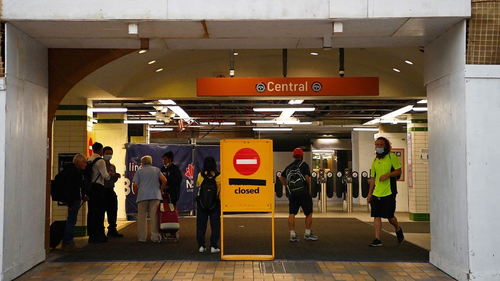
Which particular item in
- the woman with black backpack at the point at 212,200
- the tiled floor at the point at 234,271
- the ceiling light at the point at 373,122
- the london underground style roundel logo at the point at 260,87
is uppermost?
the london underground style roundel logo at the point at 260,87

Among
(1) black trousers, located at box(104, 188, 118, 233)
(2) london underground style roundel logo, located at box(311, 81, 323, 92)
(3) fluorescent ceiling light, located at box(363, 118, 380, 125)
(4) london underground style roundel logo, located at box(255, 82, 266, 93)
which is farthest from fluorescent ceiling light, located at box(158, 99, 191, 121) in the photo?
(3) fluorescent ceiling light, located at box(363, 118, 380, 125)

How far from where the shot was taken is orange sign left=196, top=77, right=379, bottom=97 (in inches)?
364

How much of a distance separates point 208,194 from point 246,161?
2.87ft

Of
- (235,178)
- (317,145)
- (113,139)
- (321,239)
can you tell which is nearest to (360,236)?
(321,239)

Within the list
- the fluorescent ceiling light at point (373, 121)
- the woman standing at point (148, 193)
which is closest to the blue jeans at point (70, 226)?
the woman standing at point (148, 193)

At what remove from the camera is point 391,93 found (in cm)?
1189

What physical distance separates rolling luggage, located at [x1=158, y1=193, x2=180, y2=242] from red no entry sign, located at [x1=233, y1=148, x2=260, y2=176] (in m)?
2.35

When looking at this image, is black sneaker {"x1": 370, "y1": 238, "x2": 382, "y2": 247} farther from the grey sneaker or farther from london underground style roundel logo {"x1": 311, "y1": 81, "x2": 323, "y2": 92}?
london underground style roundel logo {"x1": 311, "y1": 81, "x2": 323, "y2": 92}

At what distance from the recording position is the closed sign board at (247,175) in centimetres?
751

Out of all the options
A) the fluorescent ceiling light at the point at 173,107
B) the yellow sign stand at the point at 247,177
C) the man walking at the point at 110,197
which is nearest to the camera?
the yellow sign stand at the point at 247,177

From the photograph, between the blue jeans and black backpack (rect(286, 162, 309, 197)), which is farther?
black backpack (rect(286, 162, 309, 197))

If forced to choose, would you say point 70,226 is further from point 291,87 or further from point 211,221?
point 291,87

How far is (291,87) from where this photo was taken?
9.34 m

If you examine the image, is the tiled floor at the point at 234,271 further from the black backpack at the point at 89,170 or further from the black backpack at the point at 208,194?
the black backpack at the point at 89,170
